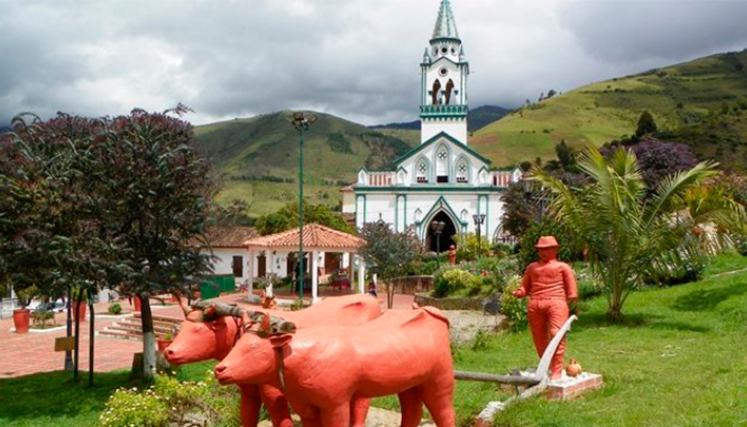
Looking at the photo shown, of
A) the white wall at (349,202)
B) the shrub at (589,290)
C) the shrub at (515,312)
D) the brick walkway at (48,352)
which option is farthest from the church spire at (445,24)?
the shrub at (515,312)

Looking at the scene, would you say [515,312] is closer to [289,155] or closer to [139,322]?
[139,322]

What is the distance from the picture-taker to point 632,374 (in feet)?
29.8

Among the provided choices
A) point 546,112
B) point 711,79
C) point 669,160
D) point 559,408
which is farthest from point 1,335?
point 711,79

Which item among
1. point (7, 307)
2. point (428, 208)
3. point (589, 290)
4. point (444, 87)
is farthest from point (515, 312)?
point (444, 87)

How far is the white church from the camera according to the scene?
40312 mm

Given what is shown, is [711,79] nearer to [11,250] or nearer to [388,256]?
[388,256]

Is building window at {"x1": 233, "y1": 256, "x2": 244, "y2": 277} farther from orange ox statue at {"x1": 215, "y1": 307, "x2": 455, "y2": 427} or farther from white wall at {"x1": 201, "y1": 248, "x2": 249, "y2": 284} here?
orange ox statue at {"x1": 215, "y1": 307, "x2": 455, "y2": 427}

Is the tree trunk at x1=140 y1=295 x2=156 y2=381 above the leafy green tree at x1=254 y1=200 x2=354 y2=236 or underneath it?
underneath

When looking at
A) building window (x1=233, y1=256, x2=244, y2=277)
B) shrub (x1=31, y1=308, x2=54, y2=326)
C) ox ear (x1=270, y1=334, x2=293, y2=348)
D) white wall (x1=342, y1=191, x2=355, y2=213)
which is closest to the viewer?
ox ear (x1=270, y1=334, x2=293, y2=348)

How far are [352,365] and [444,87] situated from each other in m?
39.8

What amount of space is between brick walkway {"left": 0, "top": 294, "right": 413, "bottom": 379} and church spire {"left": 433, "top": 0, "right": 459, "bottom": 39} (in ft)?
93.0

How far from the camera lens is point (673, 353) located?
10422 millimetres

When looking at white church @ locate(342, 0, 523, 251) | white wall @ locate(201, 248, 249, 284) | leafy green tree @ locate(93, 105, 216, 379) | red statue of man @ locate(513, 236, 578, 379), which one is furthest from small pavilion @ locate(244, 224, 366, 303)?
red statue of man @ locate(513, 236, 578, 379)

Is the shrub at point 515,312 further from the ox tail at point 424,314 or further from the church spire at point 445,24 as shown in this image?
the church spire at point 445,24
